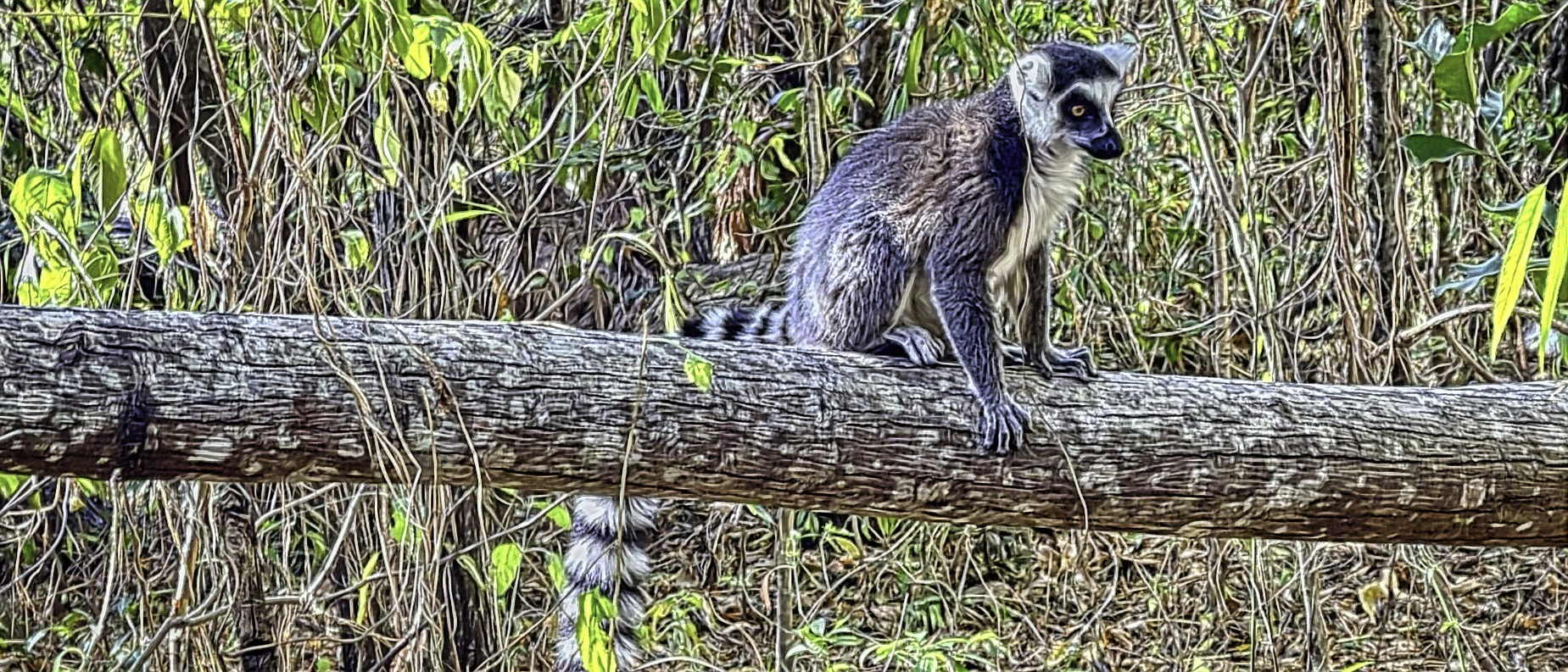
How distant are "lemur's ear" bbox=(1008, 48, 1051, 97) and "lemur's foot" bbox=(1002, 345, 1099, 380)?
662mm

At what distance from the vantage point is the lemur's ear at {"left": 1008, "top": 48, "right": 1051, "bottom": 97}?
3635mm

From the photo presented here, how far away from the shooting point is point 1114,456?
9.46 ft

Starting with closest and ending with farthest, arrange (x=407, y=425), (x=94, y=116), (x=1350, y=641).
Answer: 1. (x=407, y=425)
2. (x=94, y=116)
3. (x=1350, y=641)

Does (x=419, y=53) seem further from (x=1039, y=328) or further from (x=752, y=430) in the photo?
(x=1039, y=328)

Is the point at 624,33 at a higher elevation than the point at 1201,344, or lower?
higher

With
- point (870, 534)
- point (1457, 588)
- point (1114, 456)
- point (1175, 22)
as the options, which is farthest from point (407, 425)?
point (1457, 588)

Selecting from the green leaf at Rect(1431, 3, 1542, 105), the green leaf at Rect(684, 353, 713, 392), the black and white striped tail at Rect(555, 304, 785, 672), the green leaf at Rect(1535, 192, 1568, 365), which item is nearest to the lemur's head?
the green leaf at Rect(1431, 3, 1542, 105)

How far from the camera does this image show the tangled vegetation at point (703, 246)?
3.08 m

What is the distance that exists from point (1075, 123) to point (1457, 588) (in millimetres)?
3188

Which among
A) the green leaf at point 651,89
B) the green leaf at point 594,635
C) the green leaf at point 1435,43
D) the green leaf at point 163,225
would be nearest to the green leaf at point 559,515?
the green leaf at point 594,635

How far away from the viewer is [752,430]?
268 centimetres

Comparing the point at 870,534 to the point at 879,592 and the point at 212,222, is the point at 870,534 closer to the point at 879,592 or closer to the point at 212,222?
the point at 879,592

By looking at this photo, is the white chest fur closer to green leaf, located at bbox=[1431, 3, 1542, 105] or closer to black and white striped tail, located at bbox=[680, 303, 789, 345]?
black and white striped tail, located at bbox=[680, 303, 789, 345]

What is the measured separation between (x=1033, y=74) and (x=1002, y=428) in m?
1.16
